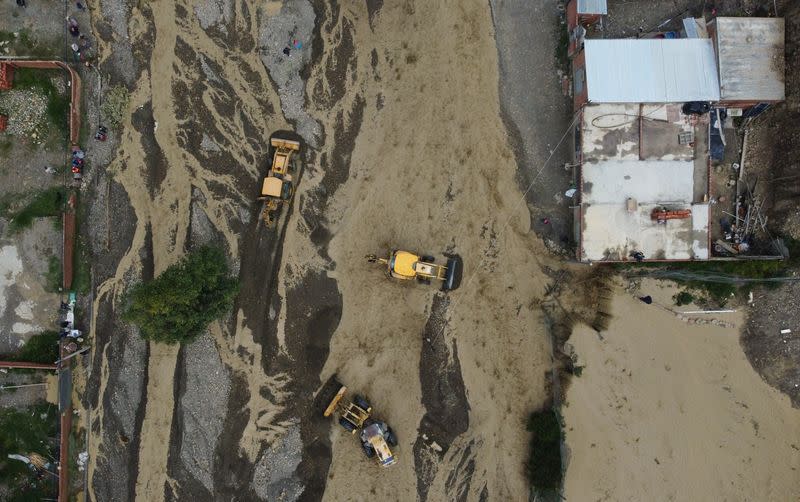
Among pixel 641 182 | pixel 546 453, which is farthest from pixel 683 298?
pixel 546 453

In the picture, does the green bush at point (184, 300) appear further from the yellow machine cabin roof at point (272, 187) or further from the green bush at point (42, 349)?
the green bush at point (42, 349)

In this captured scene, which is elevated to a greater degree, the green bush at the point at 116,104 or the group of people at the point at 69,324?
the green bush at the point at 116,104

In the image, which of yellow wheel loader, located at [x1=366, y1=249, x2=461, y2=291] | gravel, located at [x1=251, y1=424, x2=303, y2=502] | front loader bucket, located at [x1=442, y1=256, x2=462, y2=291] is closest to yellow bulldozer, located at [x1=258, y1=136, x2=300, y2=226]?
yellow wheel loader, located at [x1=366, y1=249, x2=461, y2=291]

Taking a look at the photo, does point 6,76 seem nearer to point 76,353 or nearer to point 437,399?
point 76,353

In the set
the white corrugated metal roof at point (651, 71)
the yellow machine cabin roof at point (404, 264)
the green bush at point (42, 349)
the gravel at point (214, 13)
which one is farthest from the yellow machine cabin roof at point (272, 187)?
the white corrugated metal roof at point (651, 71)

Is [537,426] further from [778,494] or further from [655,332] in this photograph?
[778,494]

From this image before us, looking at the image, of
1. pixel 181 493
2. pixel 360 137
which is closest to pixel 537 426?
pixel 360 137
